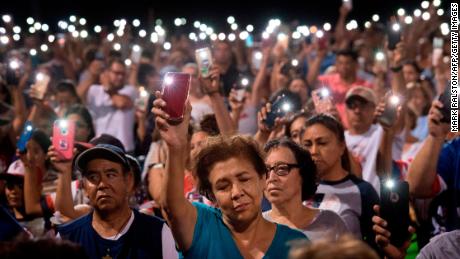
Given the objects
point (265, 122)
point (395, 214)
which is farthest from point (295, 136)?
point (395, 214)

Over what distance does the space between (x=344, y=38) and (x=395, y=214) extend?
34.4 feet

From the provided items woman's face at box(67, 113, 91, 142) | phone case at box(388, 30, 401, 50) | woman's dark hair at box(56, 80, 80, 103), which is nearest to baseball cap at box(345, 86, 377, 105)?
phone case at box(388, 30, 401, 50)

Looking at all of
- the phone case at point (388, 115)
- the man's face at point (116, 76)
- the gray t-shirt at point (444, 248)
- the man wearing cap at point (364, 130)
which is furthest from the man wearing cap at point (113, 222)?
the man's face at point (116, 76)

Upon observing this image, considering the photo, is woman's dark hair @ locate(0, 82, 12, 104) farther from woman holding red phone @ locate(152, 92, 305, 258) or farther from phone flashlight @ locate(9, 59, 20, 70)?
woman holding red phone @ locate(152, 92, 305, 258)

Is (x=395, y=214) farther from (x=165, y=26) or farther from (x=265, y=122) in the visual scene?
(x=165, y=26)

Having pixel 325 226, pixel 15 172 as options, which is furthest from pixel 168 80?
pixel 15 172

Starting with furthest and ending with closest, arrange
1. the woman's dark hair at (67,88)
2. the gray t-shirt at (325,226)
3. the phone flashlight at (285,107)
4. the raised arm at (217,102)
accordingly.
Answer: the woman's dark hair at (67,88) → the phone flashlight at (285,107) → the raised arm at (217,102) → the gray t-shirt at (325,226)

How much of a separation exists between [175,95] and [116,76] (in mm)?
6508

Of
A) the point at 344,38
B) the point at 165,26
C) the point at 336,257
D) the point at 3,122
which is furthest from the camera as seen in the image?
the point at 165,26

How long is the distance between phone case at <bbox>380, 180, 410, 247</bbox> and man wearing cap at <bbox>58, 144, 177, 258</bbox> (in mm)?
1126

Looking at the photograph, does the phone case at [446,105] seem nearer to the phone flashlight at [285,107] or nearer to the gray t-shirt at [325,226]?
the gray t-shirt at [325,226]

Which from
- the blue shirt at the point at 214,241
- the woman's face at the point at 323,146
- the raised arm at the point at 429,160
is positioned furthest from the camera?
the woman's face at the point at 323,146

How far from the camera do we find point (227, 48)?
10828 mm

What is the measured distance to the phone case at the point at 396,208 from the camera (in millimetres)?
3580
